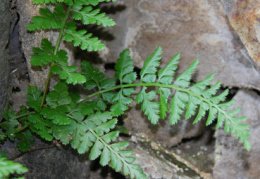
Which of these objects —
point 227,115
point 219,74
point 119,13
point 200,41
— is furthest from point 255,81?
point 119,13

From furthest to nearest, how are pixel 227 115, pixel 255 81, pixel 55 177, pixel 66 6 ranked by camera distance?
pixel 255 81 < pixel 55 177 < pixel 66 6 < pixel 227 115

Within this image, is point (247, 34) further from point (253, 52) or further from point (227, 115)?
point (227, 115)

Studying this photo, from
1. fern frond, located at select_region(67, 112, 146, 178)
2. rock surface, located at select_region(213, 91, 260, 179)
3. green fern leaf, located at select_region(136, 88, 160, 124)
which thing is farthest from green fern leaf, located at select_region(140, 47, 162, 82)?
rock surface, located at select_region(213, 91, 260, 179)

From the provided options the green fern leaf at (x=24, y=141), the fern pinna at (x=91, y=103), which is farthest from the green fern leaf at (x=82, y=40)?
the green fern leaf at (x=24, y=141)

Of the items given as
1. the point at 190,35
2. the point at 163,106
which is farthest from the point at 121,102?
the point at 190,35

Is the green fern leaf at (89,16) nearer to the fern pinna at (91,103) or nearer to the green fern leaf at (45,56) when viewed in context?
the fern pinna at (91,103)

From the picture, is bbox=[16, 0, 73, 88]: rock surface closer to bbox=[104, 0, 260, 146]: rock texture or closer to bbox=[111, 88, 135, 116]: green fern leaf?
bbox=[111, 88, 135, 116]: green fern leaf

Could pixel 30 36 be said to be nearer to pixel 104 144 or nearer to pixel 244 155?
pixel 104 144
